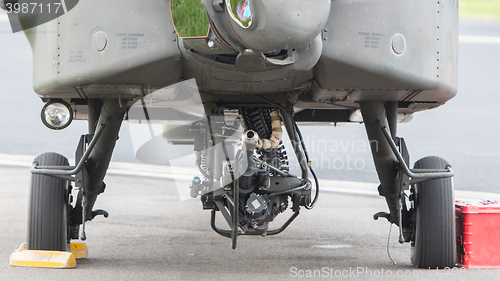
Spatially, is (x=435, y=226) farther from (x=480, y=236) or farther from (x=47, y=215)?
(x=47, y=215)

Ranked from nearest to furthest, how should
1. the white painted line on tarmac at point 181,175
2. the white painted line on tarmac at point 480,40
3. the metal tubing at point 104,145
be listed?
the metal tubing at point 104,145 → the white painted line on tarmac at point 181,175 → the white painted line on tarmac at point 480,40

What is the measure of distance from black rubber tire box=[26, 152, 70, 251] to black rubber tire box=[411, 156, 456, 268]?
214 centimetres

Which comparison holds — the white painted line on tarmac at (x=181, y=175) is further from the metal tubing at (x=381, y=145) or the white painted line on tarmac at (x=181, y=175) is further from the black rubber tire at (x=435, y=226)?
the black rubber tire at (x=435, y=226)

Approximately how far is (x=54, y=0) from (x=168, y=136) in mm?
2519

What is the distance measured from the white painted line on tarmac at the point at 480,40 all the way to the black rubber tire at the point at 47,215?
14799mm

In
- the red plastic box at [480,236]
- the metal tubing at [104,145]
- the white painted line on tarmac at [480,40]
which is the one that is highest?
the white painted line on tarmac at [480,40]

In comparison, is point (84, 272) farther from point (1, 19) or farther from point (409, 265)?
point (1, 19)

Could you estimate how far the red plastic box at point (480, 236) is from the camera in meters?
3.58

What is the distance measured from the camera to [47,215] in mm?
3561

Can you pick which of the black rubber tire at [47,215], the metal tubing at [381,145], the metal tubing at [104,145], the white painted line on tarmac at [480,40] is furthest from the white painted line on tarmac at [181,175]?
the white painted line on tarmac at [480,40]

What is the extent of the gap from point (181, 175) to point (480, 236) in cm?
484

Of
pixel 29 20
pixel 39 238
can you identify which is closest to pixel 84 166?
pixel 39 238

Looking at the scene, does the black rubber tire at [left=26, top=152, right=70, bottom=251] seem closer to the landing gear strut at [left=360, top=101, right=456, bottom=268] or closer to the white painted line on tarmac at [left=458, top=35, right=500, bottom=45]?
the landing gear strut at [left=360, top=101, right=456, bottom=268]

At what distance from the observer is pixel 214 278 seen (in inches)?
128
